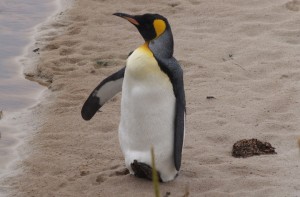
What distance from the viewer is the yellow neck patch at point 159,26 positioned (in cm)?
472

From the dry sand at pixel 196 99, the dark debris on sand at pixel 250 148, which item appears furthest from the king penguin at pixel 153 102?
the dark debris on sand at pixel 250 148

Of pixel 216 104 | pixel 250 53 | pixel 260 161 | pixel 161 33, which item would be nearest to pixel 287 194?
pixel 260 161

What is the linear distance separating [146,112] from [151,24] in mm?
497

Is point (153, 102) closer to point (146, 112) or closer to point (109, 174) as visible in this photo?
point (146, 112)

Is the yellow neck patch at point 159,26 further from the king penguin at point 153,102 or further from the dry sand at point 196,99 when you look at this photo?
the dry sand at point 196,99

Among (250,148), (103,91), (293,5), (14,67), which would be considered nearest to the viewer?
(103,91)

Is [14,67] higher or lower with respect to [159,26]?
lower

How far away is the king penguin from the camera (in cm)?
463

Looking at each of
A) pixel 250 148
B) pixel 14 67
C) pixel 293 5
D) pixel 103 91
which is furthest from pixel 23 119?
pixel 293 5

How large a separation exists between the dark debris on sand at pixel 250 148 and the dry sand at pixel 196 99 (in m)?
0.06

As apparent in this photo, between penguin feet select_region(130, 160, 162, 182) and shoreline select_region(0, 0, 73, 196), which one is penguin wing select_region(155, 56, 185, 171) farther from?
shoreline select_region(0, 0, 73, 196)

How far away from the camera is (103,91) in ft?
16.6

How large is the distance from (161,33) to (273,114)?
1.45 metres

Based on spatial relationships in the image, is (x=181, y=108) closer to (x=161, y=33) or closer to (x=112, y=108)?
(x=161, y=33)
